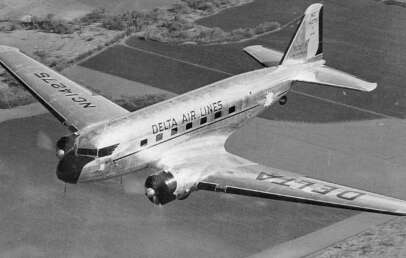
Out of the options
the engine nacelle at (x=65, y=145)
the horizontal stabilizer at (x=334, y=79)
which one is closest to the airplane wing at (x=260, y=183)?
the engine nacelle at (x=65, y=145)

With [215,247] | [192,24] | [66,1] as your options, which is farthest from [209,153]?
[66,1]

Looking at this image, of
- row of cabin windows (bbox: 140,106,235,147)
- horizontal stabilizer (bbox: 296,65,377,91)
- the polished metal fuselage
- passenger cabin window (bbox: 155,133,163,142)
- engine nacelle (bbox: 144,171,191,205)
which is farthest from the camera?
horizontal stabilizer (bbox: 296,65,377,91)

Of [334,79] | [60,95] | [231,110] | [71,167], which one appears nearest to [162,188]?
[71,167]

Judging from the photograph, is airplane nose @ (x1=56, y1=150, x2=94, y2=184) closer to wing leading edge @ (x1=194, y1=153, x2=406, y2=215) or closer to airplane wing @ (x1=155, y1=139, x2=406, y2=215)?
airplane wing @ (x1=155, y1=139, x2=406, y2=215)

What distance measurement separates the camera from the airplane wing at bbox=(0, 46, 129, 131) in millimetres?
43019

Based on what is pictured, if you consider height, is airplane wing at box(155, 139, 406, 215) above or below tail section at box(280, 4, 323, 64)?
below

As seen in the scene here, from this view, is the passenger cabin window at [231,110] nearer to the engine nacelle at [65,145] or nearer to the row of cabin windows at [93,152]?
the row of cabin windows at [93,152]

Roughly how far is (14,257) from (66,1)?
36.4m

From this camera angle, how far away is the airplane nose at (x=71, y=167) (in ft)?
125

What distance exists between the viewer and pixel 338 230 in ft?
128

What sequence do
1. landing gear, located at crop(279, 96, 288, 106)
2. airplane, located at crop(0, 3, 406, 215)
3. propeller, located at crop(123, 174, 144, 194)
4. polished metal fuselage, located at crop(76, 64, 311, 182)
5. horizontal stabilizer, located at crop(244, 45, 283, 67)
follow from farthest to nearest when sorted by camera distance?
landing gear, located at crop(279, 96, 288, 106)
horizontal stabilizer, located at crop(244, 45, 283, 67)
propeller, located at crop(123, 174, 144, 194)
polished metal fuselage, located at crop(76, 64, 311, 182)
airplane, located at crop(0, 3, 406, 215)

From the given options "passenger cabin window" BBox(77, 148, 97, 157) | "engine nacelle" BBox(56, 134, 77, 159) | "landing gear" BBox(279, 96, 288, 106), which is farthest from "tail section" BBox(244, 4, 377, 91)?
"engine nacelle" BBox(56, 134, 77, 159)

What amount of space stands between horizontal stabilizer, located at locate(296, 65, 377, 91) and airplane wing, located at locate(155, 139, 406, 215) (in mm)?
8512

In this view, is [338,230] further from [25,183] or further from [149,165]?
[25,183]
